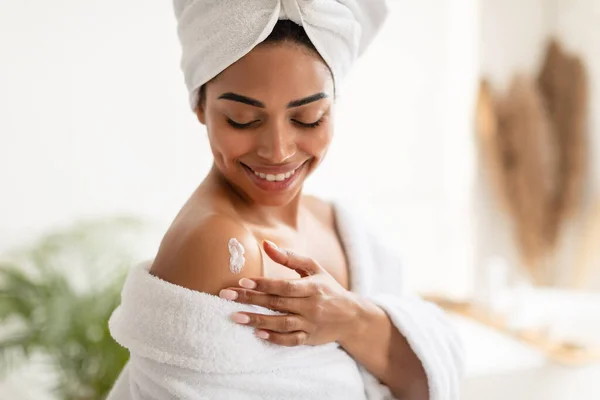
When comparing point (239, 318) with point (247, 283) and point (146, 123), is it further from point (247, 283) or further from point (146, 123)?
point (146, 123)

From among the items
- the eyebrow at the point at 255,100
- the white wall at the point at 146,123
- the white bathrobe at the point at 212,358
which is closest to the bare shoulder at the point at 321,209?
the white bathrobe at the point at 212,358

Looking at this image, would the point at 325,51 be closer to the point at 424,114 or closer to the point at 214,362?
the point at 214,362

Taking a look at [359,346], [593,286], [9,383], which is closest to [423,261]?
[593,286]

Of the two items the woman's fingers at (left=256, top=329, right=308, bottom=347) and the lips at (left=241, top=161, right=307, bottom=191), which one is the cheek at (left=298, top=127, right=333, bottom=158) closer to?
the lips at (left=241, top=161, right=307, bottom=191)

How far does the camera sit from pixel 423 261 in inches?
103

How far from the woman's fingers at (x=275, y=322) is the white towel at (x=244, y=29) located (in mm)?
248

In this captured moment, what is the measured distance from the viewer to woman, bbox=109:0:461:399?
0.71 meters

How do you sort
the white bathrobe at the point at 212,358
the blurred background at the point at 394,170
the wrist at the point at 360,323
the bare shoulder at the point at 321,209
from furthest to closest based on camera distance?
the blurred background at the point at 394,170, the bare shoulder at the point at 321,209, the wrist at the point at 360,323, the white bathrobe at the point at 212,358

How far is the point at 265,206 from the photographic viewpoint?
865 millimetres

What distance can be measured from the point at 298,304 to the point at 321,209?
1.06 ft

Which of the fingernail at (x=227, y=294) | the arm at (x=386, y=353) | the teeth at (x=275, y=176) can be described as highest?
the teeth at (x=275, y=176)

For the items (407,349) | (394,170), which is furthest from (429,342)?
(394,170)

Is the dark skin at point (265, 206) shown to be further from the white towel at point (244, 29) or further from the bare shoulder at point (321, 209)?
the bare shoulder at point (321, 209)

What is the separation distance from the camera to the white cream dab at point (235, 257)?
731 millimetres
